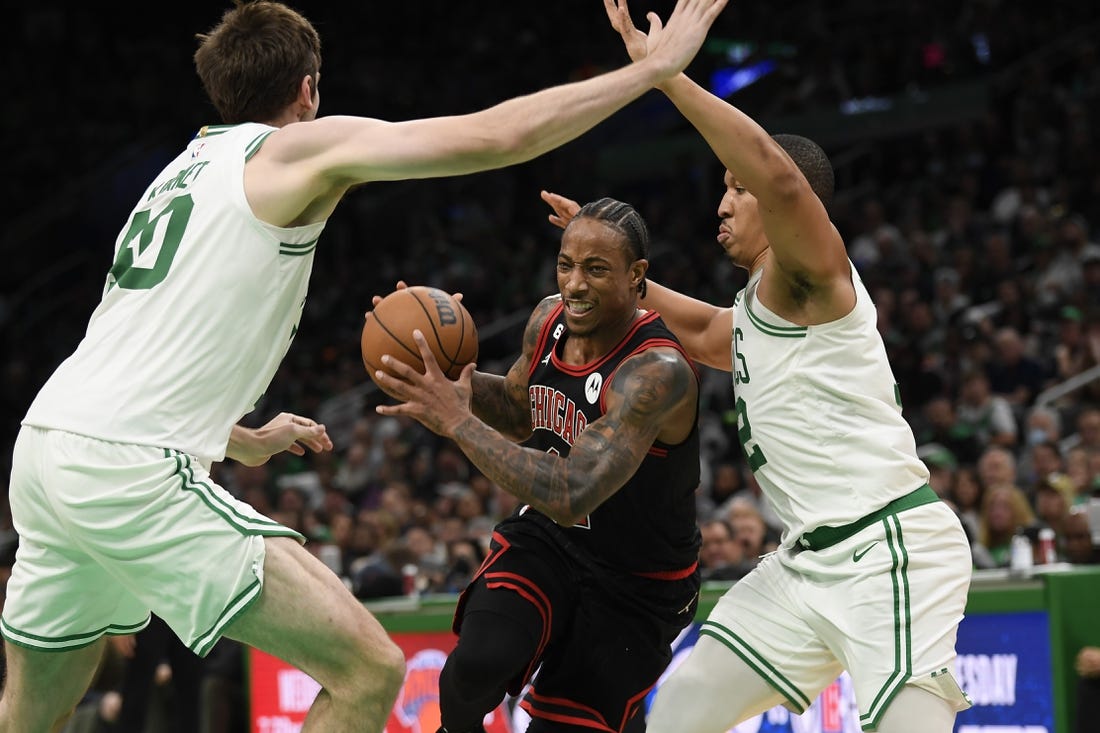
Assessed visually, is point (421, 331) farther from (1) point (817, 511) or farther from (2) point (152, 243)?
(1) point (817, 511)

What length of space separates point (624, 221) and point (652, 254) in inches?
478

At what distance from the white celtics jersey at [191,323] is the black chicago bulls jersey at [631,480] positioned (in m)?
1.12

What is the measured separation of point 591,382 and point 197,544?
1446 millimetres

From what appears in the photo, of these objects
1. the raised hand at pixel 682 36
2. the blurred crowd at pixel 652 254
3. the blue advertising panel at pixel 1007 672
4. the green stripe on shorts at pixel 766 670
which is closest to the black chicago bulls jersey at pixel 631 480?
the green stripe on shorts at pixel 766 670

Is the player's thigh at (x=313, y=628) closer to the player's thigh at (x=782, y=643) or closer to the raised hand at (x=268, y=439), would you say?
the raised hand at (x=268, y=439)

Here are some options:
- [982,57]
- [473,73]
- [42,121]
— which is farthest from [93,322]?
[42,121]

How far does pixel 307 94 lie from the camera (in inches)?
159

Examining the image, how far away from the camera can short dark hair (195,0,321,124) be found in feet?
12.9

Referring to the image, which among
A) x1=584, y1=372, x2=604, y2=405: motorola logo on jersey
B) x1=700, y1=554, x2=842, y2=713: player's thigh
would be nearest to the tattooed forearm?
x1=584, y1=372, x2=604, y2=405: motorola logo on jersey

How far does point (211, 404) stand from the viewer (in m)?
3.69

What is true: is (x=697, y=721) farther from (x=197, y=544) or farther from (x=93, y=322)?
(x=93, y=322)

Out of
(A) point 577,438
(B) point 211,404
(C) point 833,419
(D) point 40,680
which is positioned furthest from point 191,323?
(C) point 833,419

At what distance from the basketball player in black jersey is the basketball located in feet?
1.16

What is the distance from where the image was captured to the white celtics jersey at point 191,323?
363cm
